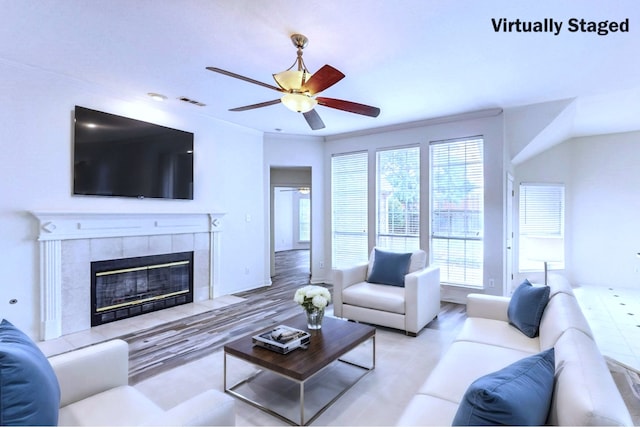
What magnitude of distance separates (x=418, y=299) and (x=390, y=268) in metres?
0.66

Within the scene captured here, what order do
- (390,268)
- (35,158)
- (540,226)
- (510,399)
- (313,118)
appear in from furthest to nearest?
(540,226), (390,268), (35,158), (313,118), (510,399)

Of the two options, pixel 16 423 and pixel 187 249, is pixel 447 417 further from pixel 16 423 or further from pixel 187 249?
pixel 187 249

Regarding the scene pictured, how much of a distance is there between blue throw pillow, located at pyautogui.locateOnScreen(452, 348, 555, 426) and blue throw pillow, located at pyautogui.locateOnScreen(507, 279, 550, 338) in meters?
1.27

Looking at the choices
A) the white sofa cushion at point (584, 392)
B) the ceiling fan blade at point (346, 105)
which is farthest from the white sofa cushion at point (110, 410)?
the ceiling fan blade at point (346, 105)

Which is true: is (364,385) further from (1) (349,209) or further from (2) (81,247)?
(1) (349,209)

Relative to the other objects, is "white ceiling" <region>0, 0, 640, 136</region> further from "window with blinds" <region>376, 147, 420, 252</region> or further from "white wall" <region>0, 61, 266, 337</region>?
"window with blinds" <region>376, 147, 420, 252</region>

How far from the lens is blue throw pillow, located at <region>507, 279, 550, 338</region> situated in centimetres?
236

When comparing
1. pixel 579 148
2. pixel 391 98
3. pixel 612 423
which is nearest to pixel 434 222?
pixel 391 98

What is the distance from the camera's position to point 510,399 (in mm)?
1024

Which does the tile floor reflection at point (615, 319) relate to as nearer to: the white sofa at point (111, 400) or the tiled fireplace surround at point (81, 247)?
the white sofa at point (111, 400)

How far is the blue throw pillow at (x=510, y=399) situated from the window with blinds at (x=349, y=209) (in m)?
4.59

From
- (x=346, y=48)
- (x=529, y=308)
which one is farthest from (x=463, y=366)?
(x=346, y=48)

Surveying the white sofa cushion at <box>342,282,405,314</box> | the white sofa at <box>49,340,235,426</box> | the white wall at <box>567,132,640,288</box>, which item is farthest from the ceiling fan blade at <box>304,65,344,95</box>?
the white wall at <box>567,132,640,288</box>

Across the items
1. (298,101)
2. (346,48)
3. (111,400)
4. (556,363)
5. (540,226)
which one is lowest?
(111,400)
